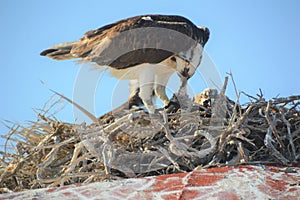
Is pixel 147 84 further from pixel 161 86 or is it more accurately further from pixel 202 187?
pixel 202 187

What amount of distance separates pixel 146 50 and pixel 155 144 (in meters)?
1.87

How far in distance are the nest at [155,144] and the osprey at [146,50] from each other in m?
1.30

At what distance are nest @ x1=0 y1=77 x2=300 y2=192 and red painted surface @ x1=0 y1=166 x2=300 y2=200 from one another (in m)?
0.46

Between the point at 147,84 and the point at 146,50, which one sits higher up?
the point at 146,50

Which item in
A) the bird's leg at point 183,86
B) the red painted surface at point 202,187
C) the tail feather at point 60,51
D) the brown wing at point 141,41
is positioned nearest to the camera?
the red painted surface at point 202,187

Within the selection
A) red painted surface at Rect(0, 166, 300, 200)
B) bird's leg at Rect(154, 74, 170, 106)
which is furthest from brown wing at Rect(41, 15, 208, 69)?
red painted surface at Rect(0, 166, 300, 200)

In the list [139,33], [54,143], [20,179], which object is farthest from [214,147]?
[139,33]

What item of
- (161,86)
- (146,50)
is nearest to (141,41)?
(146,50)

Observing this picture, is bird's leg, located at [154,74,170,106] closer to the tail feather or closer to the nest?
the tail feather

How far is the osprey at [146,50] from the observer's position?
20.7ft

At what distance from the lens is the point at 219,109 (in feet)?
16.3

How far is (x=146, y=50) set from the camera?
6.35m

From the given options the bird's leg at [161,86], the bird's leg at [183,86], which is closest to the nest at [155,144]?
the bird's leg at [183,86]

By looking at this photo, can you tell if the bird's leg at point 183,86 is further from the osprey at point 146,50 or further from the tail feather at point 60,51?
the tail feather at point 60,51
